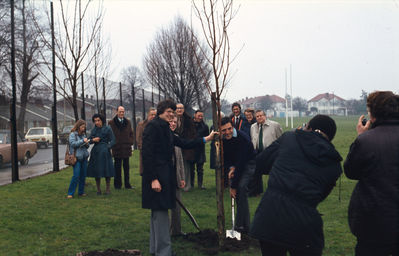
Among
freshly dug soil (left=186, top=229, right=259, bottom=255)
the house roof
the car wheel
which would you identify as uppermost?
the house roof

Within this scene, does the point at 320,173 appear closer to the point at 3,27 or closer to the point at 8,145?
the point at 8,145

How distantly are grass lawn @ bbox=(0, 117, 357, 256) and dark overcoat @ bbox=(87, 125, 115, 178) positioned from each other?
1.92ft

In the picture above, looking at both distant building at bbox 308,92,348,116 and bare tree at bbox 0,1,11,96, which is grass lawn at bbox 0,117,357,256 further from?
distant building at bbox 308,92,348,116

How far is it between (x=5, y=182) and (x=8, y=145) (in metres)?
4.37

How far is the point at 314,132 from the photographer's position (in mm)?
3326

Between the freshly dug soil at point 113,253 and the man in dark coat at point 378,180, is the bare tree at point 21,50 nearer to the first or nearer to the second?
the freshly dug soil at point 113,253

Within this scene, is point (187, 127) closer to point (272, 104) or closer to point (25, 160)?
point (25, 160)

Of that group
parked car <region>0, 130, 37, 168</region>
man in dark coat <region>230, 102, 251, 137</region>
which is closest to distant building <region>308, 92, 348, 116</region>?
parked car <region>0, 130, 37, 168</region>

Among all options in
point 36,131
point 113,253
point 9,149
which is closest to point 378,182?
point 113,253

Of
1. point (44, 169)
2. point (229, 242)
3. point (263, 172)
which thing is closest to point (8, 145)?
point (44, 169)

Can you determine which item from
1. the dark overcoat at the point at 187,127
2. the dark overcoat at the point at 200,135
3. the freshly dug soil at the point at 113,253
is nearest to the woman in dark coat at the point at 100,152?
the dark overcoat at the point at 187,127

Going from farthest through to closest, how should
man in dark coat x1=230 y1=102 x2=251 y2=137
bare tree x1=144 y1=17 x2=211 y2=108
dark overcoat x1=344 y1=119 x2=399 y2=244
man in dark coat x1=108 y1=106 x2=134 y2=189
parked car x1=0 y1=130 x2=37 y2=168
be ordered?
bare tree x1=144 y1=17 x2=211 y2=108 → parked car x1=0 y1=130 x2=37 y2=168 → man in dark coat x1=108 y1=106 x2=134 y2=189 → man in dark coat x1=230 y1=102 x2=251 y2=137 → dark overcoat x1=344 y1=119 x2=399 y2=244

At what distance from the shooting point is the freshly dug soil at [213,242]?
564cm

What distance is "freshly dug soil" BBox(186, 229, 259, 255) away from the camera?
18.5 feet
